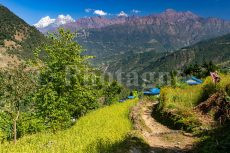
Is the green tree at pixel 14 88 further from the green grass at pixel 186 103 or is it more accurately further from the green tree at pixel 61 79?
the green grass at pixel 186 103

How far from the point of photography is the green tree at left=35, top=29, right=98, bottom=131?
30.1m

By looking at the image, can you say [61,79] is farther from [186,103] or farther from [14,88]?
[186,103]

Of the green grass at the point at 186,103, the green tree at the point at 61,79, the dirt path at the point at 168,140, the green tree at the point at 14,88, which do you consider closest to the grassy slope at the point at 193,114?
the green grass at the point at 186,103

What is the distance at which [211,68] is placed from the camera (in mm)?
83188

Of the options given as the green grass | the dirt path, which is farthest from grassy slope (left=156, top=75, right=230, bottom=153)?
the dirt path

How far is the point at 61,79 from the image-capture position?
31.4 meters

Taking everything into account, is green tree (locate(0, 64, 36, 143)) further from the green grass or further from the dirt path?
the green grass

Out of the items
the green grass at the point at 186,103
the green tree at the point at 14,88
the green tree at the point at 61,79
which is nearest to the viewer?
the green grass at the point at 186,103

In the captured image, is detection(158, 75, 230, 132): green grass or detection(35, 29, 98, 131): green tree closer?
detection(158, 75, 230, 132): green grass

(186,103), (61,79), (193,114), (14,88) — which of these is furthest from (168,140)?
(61,79)

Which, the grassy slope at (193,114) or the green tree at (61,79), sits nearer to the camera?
the grassy slope at (193,114)

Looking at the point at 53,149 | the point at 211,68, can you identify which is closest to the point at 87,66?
the point at 53,149

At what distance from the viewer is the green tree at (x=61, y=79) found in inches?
1184

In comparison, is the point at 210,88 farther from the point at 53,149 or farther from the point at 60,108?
the point at 60,108
